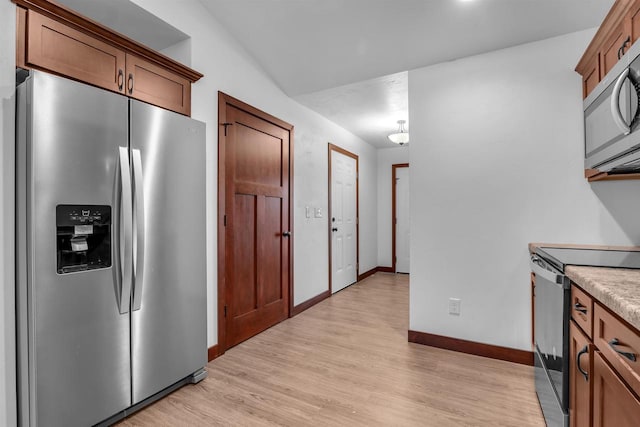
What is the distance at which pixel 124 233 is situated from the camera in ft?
5.73

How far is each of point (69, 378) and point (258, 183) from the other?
6.43ft

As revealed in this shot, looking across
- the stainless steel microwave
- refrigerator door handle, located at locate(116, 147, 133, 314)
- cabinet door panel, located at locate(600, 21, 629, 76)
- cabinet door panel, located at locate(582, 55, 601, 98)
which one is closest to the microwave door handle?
the stainless steel microwave

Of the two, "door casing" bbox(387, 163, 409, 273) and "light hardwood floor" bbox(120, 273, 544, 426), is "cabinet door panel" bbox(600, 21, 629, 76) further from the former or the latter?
"door casing" bbox(387, 163, 409, 273)

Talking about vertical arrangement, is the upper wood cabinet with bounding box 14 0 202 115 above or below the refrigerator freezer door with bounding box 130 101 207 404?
above

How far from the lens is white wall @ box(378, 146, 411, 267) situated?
6.00 meters

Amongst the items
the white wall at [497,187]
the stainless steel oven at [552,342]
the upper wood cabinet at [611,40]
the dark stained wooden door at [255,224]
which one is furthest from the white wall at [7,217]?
the upper wood cabinet at [611,40]

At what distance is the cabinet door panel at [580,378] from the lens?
118 cm

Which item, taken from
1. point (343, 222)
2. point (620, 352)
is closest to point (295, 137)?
point (343, 222)

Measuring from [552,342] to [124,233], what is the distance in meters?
2.26

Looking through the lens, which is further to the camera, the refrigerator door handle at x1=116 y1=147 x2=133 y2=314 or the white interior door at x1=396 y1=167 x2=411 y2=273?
the white interior door at x1=396 y1=167 x2=411 y2=273

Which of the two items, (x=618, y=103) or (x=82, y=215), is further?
(x=82, y=215)

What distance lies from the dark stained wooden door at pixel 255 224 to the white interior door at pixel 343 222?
115 centimetres

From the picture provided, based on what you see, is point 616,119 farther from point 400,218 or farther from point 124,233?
point 400,218

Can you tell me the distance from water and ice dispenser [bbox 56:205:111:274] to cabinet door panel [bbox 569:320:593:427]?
2154 mm
